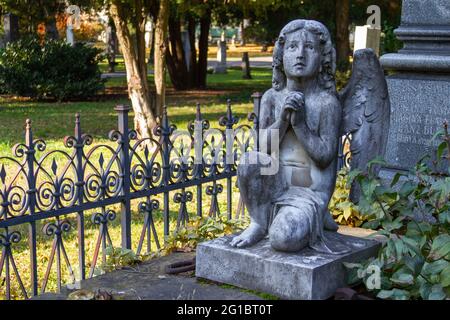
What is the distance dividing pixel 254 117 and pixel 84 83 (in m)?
14.6

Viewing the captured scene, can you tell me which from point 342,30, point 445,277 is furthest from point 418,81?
point 342,30

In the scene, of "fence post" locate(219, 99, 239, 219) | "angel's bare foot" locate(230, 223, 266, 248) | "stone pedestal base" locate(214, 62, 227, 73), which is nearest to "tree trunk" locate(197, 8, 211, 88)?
"stone pedestal base" locate(214, 62, 227, 73)

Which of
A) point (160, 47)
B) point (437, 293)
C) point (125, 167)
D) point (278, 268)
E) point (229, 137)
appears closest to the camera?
point (437, 293)

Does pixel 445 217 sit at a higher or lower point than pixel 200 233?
higher

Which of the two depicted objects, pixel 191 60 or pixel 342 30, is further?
pixel 191 60

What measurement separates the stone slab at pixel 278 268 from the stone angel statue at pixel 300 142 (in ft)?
0.26

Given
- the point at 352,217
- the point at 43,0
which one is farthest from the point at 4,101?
the point at 352,217

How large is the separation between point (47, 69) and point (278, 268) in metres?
17.5

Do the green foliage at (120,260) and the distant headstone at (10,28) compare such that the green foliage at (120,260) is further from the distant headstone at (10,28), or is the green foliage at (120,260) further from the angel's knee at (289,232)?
the distant headstone at (10,28)

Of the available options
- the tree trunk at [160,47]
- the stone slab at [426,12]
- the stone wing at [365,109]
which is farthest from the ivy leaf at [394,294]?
the tree trunk at [160,47]

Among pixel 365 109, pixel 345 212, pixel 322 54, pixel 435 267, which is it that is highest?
pixel 322 54

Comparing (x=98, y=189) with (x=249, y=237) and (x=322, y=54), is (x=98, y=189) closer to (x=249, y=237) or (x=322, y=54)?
(x=249, y=237)

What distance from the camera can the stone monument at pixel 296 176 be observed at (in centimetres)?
403

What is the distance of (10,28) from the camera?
23.2 metres
